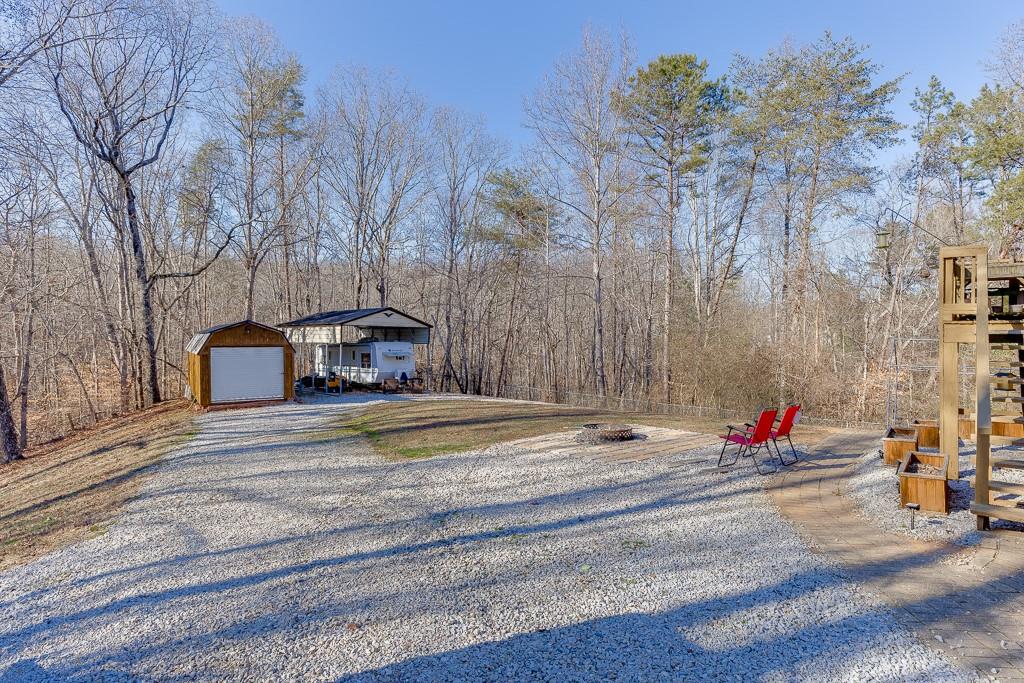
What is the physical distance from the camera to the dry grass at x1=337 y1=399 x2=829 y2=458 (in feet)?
27.9

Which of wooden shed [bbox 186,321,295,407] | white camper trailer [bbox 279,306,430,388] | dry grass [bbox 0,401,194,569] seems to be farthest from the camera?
white camper trailer [bbox 279,306,430,388]

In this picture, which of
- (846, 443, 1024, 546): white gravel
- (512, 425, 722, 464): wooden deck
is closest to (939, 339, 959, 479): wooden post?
(846, 443, 1024, 546): white gravel

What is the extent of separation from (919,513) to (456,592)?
158 inches

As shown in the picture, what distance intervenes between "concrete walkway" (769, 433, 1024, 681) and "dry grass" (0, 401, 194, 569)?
6614 millimetres

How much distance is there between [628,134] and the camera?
58.0ft

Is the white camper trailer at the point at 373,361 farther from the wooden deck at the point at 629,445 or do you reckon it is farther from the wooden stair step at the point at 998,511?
the wooden stair step at the point at 998,511

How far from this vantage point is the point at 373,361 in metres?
16.6

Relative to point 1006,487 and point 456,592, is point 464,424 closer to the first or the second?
point 456,592

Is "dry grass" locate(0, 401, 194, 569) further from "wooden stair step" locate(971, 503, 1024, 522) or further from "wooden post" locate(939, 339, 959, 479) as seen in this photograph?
"wooden post" locate(939, 339, 959, 479)

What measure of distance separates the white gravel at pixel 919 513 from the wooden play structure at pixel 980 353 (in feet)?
0.55

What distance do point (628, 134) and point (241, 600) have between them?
57.1 ft

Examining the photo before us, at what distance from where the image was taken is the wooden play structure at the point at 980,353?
425cm

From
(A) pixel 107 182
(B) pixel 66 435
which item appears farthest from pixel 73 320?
(B) pixel 66 435

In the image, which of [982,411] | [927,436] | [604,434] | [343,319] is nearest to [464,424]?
[604,434]
